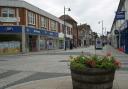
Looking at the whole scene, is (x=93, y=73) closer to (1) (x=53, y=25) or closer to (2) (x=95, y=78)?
(2) (x=95, y=78)

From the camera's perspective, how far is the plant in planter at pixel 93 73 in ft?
29.5

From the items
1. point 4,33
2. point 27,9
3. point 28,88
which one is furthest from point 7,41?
point 28,88

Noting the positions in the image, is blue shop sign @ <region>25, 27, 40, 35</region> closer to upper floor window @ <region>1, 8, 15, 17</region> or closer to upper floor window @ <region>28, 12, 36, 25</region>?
upper floor window @ <region>28, 12, 36, 25</region>

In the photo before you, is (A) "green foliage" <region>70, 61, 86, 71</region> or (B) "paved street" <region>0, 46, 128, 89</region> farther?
(B) "paved street" <region>0, 46, 128, 89</region>

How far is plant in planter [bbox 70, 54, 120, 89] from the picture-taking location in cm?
900

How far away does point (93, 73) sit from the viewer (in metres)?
8.99

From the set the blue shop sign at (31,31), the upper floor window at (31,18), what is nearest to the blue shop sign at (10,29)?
the blue shop sign at (31,31)

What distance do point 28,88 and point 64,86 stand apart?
1.23 m

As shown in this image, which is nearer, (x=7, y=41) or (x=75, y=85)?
(x=75, y=85)

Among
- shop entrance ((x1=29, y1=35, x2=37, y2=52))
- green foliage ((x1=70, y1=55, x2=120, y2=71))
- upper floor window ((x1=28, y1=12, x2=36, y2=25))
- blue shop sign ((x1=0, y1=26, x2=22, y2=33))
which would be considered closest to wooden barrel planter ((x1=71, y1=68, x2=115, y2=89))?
green foliage ((x1=70, y1=55, x2=120, y2=71))

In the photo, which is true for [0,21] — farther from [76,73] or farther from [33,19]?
[76,73]

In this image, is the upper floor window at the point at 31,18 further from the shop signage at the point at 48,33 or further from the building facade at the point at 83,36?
the building facade at the point at 83,36

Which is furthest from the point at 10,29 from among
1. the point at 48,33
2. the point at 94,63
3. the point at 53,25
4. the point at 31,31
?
the point at 94,63

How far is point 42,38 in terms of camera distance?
5881 cm
